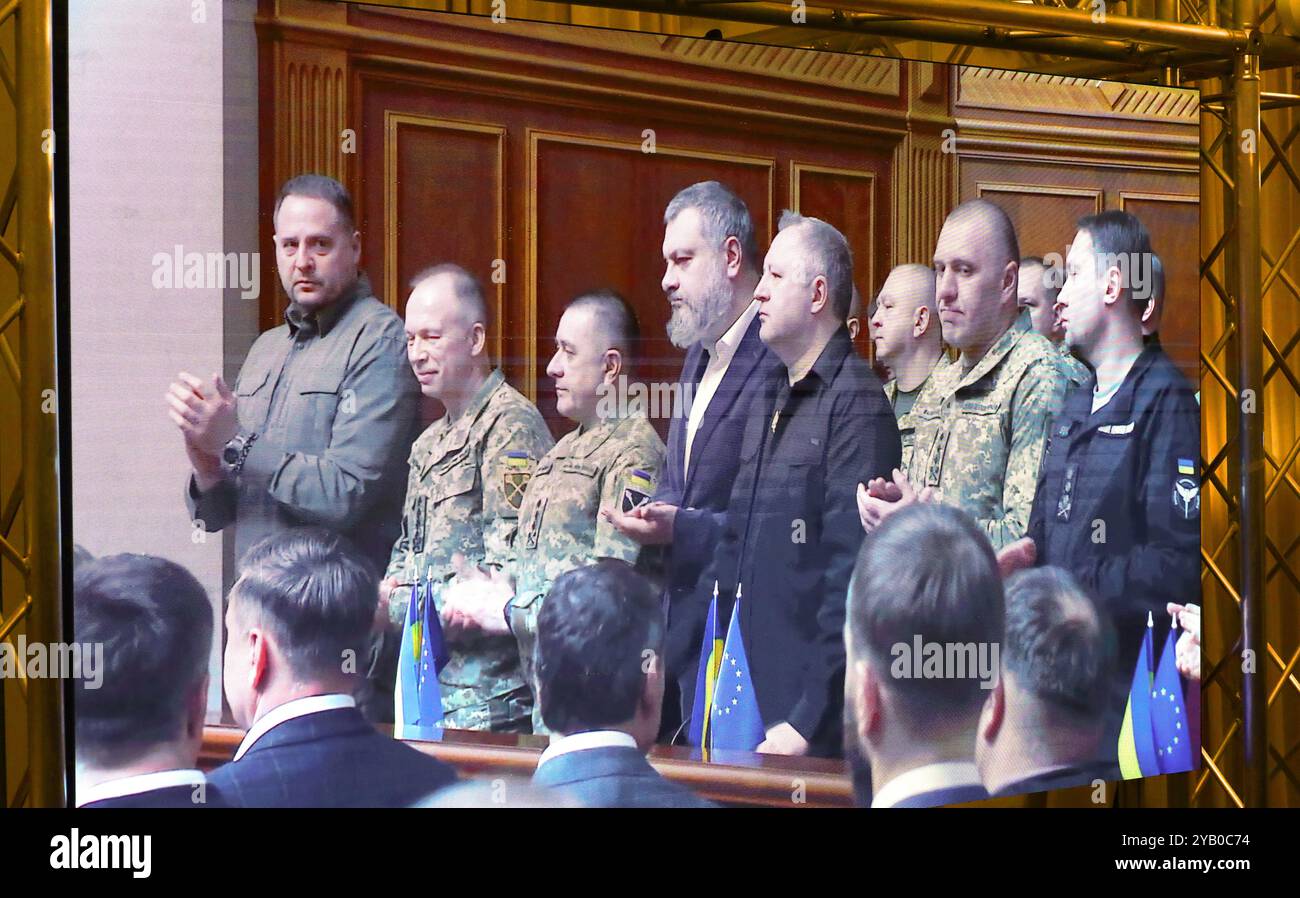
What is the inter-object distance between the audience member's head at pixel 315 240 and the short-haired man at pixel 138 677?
618 mm

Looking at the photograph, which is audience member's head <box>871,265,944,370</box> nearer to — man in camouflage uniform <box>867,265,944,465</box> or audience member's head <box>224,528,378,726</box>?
man in camouflage uniform <box>867,265,944,465</box>

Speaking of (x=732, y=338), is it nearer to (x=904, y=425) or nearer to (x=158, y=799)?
(x=904, y=425)

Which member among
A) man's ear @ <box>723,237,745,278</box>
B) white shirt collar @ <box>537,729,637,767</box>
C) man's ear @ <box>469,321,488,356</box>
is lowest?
white shirt collar @ <box>537,729,637,767</box>

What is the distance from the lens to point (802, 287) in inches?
130

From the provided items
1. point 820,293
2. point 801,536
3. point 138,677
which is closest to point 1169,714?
point 801,536

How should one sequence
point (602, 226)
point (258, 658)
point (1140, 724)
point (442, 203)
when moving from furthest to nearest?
point (1140, 724), point (602, 226), point (442, 203), point (258, 658)

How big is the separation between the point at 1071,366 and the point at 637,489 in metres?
1.20

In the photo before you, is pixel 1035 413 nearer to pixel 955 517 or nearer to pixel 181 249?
pixel 955 517

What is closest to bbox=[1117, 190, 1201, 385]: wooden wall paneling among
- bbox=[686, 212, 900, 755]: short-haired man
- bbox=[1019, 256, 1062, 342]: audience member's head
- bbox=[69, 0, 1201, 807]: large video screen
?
bbox=[69, 0, 1201, 807]: large video screen

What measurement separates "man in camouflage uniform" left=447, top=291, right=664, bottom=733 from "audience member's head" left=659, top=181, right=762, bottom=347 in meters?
0.13

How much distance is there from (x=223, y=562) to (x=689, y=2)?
1.65 m

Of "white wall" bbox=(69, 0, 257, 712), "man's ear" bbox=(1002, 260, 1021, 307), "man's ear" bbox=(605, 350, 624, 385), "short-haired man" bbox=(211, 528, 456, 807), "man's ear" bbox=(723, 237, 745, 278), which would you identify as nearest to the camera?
"white wall" bbox=(69, 0, 257, 712)

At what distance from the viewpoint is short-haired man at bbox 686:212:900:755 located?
320cm

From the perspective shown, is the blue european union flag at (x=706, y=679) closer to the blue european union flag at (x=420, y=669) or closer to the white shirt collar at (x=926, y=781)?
the white shirt collar at (x=926, y=781)
